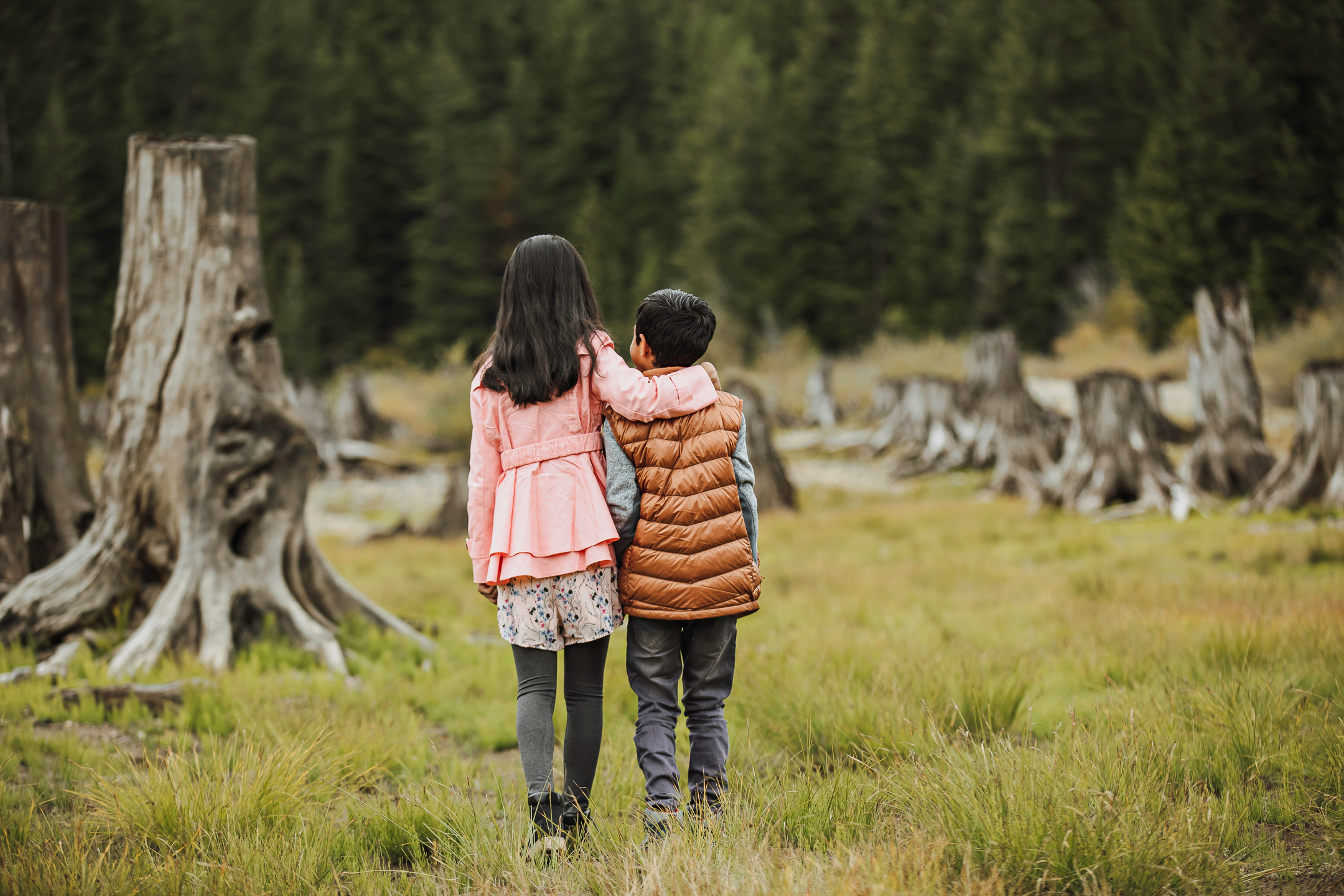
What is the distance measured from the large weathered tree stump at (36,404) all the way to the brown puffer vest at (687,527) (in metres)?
4.40

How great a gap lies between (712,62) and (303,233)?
18408mm

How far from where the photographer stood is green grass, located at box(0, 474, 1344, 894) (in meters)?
2.30

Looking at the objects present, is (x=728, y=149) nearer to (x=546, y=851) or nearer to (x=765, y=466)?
(x=765, y=466)

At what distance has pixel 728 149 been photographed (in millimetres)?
35219

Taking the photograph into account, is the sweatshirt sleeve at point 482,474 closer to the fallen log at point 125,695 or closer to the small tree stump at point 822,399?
the fallen log at point 125,695

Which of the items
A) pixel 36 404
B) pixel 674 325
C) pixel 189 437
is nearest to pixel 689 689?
pixel 674 325

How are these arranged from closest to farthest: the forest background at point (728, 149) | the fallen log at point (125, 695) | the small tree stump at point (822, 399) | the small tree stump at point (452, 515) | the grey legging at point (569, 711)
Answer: the grey legging at point (569, 711) < the fallen log at point (125, 695) < the small tree stump at point (452, 515) < the small tree stump at point (822, 399) < the forest background at point (728, 149)

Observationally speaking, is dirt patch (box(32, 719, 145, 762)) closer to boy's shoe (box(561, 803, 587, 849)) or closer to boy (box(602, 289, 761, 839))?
boy's shoe (box(561, 803, 587, 849))

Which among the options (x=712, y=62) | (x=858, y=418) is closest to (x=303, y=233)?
(x=712, y=62)

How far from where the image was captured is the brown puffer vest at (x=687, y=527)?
2.81m

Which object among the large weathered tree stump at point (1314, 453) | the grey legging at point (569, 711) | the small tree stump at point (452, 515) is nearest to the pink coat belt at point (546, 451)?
the grey legging at point (569, 711)

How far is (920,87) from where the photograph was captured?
34375 millimetres

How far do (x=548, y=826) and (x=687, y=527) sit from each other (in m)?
0.97

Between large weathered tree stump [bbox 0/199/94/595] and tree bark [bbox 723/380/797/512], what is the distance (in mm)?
6974
